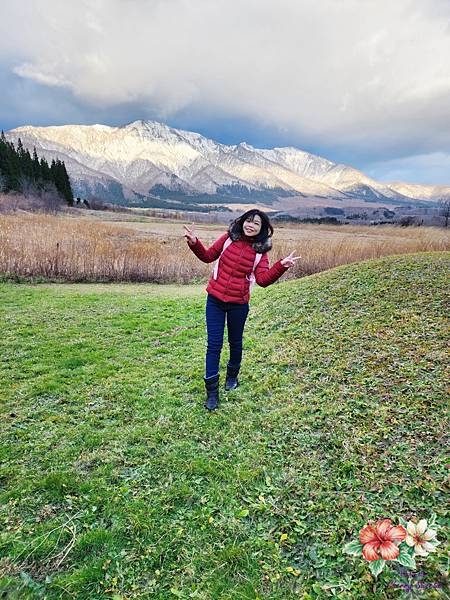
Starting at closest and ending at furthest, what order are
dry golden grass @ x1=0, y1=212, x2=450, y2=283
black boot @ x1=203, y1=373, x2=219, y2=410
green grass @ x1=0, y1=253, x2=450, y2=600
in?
green grass @ x1=0, y1=253, x2=450, y2=600 → black boot @ x1=203, y1=373, x2=219, y2=410 → dry golden grass @ x1=0, y1=212, x2=450, y2=283

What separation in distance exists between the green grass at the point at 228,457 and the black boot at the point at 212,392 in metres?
0.12

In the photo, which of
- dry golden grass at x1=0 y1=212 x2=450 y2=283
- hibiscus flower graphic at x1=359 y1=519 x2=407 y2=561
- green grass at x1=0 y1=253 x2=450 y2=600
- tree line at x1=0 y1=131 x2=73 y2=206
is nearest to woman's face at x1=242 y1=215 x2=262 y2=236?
green grass at x1=0 y1=253 x2=450 y2=600

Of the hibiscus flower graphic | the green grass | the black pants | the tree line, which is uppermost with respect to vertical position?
the tree line

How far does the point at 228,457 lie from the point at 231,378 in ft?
4.09

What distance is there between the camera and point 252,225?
358cm

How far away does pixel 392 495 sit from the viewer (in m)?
2.48

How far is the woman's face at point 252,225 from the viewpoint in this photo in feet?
11.7

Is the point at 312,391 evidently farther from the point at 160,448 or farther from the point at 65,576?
the point at 65,576

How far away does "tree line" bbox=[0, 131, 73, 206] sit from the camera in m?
43.2

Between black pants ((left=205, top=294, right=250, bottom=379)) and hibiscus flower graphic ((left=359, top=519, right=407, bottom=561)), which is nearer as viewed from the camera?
hibiscus flower graphic ((left=359, top=519, right=407, bottom=561))

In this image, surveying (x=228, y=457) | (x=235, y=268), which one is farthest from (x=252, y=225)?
(x=228, y=457)

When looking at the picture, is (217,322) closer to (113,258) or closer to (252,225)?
(252,225)

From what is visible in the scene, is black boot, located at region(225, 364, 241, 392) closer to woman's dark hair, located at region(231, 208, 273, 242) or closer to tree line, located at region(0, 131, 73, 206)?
woman's dark hair, located at region(231, 208, 273, 242)

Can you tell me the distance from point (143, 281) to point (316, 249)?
6743 mm
